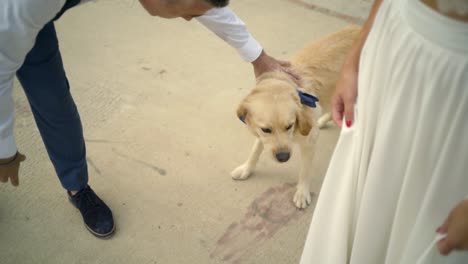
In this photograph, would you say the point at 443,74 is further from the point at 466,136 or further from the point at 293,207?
the point at 293,207

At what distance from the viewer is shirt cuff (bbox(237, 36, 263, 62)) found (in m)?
1.62

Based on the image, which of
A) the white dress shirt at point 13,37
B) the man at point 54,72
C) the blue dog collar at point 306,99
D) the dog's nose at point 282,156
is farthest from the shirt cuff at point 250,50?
the white dress shirt at point 13,37

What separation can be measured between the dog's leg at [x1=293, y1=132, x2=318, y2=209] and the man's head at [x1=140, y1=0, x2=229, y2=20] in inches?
38.7

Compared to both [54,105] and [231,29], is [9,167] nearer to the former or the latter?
[54,105]

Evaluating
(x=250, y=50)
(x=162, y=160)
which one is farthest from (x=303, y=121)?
(x=162, y=160)

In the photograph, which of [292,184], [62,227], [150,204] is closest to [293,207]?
[292,184]

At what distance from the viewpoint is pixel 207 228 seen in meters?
1.79

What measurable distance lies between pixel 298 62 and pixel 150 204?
947mm

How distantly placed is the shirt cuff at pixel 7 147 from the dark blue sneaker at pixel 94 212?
25.5 inches

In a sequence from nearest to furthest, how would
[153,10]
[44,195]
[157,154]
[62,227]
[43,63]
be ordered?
1. [153,10]
2. [43,63]
3. [62,227]
4. [44,195]
5. [157,154]

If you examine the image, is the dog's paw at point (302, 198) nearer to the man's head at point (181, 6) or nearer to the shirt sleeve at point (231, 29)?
the shirt sleeve at point (231, 29)

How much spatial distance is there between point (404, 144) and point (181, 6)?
1.87 feet

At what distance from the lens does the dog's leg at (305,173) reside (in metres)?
1.84

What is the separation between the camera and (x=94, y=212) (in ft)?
5.81
